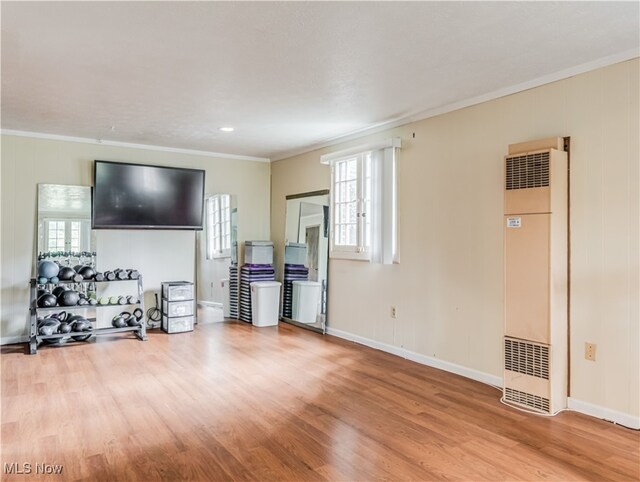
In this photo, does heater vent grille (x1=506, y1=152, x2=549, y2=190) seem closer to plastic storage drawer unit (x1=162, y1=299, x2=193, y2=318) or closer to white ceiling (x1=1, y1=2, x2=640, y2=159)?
white ceiling (x1=1, y1=2, x2=640, y2=159)

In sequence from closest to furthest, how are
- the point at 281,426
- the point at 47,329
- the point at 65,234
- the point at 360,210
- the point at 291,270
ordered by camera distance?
1. the point at 281,426
2. the point at 47,329
3. the point at 360,210
4. the point at 65,234
5. the point at 291,270

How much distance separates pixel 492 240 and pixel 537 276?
647 millimetres

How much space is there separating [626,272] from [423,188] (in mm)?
1883

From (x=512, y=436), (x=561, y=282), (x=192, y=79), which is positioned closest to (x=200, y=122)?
(x=192, y=79)

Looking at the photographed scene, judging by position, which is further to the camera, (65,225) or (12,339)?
(65,225)

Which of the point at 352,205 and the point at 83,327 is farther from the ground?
the point at 352,205

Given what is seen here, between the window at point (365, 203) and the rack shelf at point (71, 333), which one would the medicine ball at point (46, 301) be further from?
the window at point (365, 203)

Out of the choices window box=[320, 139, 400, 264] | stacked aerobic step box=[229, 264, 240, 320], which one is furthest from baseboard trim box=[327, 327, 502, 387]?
stacked aerobic step box=[229, 264, 240, 320]

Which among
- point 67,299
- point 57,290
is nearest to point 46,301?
point 67,299

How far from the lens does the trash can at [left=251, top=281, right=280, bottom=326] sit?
6145 millimetres

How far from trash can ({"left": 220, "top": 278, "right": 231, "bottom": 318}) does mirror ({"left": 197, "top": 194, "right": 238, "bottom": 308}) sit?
0.01m

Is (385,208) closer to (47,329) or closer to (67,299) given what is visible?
(67,299)

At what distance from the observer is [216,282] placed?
6484mm

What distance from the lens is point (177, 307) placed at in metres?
5.70
